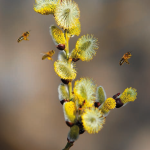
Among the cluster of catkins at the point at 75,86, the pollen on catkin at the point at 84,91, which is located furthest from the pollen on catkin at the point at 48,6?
the pollen on catkin at the point at 84,91

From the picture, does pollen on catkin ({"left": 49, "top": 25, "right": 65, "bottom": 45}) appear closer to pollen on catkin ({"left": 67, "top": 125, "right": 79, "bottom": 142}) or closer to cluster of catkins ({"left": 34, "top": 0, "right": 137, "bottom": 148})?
cluster of catkins ({"left": 34, "top": 0, "right": 137, "bottom": 148})

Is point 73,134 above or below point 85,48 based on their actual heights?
below

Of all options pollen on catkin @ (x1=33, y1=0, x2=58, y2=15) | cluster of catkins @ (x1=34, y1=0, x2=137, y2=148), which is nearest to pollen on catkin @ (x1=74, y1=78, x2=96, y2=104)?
cluster of catkins @ (x1=34, y1=0, x2=137, y2=148)

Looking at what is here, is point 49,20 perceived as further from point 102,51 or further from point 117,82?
point 117,82

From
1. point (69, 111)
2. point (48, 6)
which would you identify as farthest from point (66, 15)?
point (69, 111)

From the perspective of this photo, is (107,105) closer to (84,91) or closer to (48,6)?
(84,91)

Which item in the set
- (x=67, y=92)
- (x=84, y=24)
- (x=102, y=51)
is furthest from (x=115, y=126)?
(x=67, y=92)
